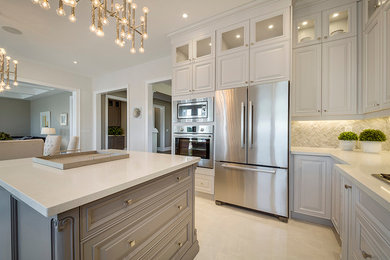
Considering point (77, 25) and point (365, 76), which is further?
point (77, 25)

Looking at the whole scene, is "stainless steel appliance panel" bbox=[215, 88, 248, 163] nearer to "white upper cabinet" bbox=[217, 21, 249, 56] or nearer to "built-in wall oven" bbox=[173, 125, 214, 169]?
"built-in wall oven" bbox=[173, 125, 214, 169]

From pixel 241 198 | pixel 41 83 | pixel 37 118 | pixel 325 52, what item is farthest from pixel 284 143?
pixel 37 118

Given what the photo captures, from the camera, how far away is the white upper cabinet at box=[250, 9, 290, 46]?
2.01m

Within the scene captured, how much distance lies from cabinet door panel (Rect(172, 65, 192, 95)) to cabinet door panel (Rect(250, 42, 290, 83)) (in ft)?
3.34

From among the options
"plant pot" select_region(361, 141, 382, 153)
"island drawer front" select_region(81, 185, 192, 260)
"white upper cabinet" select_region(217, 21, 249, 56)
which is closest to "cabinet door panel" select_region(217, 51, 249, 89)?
"white upper cabinet" select_region(217, 21, 249, 56)

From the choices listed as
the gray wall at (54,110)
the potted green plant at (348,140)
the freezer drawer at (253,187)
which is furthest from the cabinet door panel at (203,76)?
the gray wall at (54,110)

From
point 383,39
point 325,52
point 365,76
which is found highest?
point 325,52

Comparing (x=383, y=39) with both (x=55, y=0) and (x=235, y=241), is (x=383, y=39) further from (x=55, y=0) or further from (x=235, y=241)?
(x=55, y=0)

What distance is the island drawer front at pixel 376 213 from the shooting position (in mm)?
699

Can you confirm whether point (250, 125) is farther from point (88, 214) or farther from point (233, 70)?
point (88, 214)

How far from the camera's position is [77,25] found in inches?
102

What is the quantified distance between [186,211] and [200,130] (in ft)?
4.55

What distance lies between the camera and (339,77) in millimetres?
2057

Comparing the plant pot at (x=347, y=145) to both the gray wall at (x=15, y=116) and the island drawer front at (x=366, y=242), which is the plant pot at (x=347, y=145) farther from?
the gray wall at (x=15, y=116)
